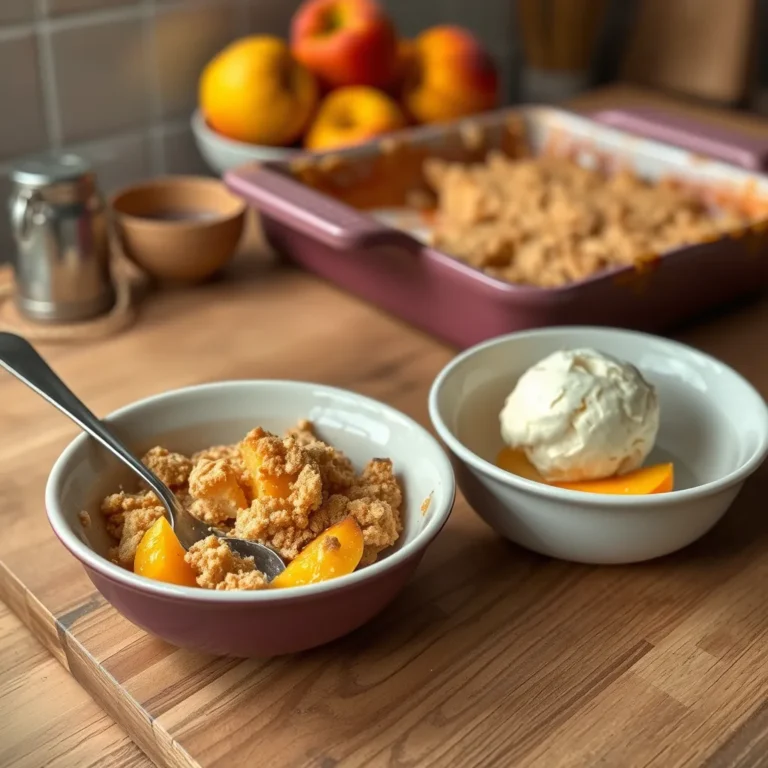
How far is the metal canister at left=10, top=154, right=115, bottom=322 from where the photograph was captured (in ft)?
3.01

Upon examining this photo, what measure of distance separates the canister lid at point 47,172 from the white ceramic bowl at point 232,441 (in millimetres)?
323

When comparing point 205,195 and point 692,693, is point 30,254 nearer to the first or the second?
point 205,195

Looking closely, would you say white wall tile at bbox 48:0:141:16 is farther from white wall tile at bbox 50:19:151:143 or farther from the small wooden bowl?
the small wooden bowl

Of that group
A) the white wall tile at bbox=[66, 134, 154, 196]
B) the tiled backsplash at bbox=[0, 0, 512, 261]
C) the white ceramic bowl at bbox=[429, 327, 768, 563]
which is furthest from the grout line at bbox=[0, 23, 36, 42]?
the white ceramic bowl at bbox=[429, 327, 768, 563]

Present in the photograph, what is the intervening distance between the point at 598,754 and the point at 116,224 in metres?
0.69

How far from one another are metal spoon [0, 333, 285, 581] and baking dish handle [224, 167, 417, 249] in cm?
30

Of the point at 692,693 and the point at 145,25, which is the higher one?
the point at 145,25

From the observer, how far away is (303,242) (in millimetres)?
1043

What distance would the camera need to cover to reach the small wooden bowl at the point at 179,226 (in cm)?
99

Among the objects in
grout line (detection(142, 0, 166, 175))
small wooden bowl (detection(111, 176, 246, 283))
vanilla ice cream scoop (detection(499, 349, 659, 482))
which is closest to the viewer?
vanilla ice cream scoop (detection(499, 349, 659, 482))

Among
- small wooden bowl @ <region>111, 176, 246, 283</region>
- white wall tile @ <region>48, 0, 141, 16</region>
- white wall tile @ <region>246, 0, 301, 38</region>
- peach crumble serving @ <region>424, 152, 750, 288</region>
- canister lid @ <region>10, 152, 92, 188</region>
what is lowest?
small wooden bowl @ <region>111, 176, 246, 283</region>

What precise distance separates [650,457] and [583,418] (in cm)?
13

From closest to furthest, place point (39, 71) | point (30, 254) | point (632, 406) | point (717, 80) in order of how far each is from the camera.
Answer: point (632, 406) → point (30, 254) → point (39, 71) → point (717, 80)

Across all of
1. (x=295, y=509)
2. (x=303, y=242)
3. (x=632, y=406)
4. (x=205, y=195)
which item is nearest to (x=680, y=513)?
(x=632, y=406)
